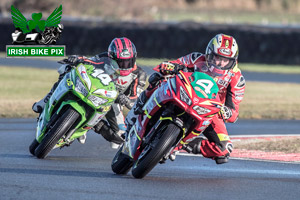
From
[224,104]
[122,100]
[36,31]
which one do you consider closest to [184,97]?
[224,104]

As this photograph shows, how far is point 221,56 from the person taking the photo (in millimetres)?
8664

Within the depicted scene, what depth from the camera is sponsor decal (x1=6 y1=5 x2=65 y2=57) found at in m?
29.1

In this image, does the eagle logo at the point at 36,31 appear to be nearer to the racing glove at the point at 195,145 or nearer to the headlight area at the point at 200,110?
the racing glove at the point at 195,145

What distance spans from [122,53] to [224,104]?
1811 mm

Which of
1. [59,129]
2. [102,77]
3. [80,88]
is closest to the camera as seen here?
[59,129]

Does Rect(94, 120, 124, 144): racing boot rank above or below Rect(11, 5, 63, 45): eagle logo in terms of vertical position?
above

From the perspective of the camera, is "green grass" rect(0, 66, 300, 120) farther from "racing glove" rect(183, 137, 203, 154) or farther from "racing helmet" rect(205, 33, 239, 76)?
"racing glove" rect(183, 137, 203, 154)

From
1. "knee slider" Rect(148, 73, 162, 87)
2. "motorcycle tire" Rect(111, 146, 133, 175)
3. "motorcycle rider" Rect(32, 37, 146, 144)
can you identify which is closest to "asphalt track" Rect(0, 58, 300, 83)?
"motorcycle rider" Rect(32, 37, 146, 144)

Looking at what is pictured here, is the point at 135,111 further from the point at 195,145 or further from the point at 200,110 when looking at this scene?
the point at 200,110

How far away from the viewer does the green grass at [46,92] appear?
17.1 meters

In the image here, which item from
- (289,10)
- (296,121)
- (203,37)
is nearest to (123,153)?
(296,121)

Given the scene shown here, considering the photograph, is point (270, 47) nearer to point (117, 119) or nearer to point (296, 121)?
point (296, 121)

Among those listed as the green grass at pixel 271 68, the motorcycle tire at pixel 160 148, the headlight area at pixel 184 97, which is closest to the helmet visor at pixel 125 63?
the headlight area at pixel 184 97

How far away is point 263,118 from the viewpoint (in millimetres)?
16438
